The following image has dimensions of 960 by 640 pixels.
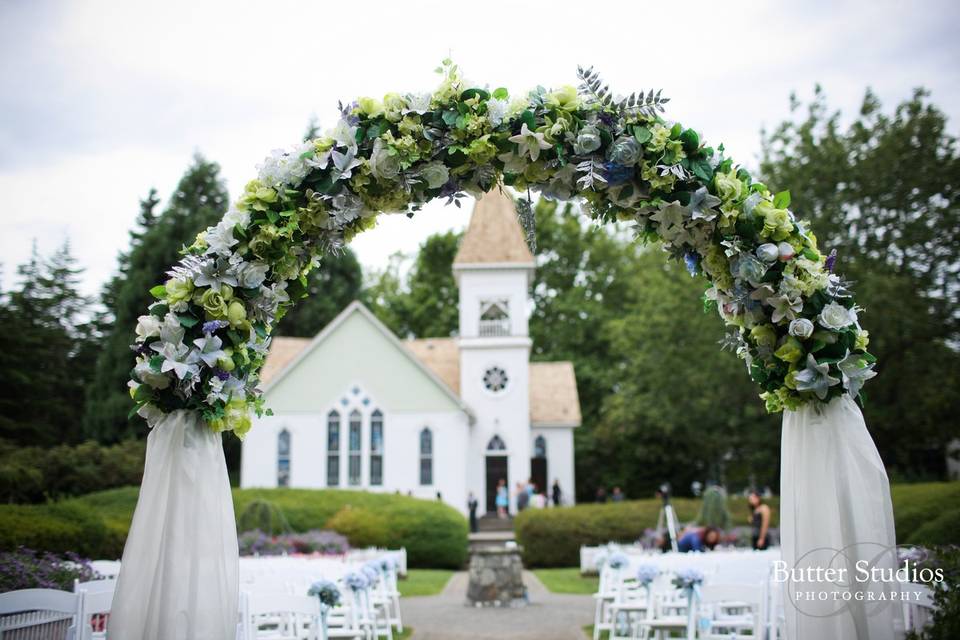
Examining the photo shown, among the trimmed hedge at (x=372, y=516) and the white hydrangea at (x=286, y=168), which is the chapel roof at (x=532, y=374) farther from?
the white hydrangea at (x=286, y=168)

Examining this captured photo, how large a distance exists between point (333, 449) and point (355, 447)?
77cm

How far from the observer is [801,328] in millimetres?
4934

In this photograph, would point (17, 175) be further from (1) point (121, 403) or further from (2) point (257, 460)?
(1) point (121, 403)

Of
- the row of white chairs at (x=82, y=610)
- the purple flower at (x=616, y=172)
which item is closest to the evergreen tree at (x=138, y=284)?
the row of white chairs at (x=82, y=610)

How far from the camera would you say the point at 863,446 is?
4.90 meters

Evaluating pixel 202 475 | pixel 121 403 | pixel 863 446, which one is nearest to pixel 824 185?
pixel 863 446

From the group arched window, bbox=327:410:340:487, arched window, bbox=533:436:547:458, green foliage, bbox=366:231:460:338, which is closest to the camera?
arched window, bbox=327:410:340:487

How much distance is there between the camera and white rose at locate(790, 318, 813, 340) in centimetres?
492

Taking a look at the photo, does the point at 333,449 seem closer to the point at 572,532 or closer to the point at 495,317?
the point at 495,317

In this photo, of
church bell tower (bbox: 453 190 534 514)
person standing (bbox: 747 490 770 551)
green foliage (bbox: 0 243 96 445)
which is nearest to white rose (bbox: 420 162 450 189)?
person standing (bbox: 747 490 770 551)

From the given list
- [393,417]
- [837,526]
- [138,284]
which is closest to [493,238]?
[393,417]

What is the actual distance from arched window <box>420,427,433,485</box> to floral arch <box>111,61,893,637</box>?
78.9 feet

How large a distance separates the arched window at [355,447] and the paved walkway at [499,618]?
1209cm

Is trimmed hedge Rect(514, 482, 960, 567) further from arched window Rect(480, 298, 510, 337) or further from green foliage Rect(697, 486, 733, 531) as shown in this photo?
arched window Rect(480, 298, 510, 337)
